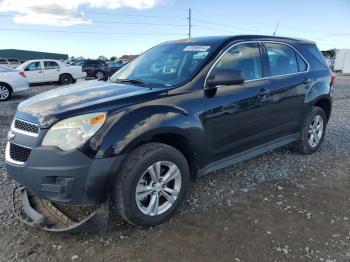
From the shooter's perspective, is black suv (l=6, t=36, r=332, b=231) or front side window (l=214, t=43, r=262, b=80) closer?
black suv (l=6, t=36, r=332, b=231)

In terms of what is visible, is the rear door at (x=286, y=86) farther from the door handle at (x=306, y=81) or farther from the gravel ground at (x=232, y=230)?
the gravel ground at (x=232, y=230)

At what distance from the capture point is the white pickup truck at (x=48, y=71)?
17.3 meters

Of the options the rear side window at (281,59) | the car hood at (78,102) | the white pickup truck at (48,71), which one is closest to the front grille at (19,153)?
the car hood at (78,102)

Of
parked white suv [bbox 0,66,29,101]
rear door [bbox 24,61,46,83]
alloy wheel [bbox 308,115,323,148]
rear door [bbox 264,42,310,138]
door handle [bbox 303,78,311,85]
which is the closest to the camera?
rear door [bbox 264,42,310,138]

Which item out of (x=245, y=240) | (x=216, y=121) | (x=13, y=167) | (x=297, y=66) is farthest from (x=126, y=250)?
(x=297, y=66)

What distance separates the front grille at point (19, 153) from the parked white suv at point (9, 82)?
10.1m

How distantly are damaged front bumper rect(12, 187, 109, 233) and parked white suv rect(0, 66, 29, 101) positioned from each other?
9.73m

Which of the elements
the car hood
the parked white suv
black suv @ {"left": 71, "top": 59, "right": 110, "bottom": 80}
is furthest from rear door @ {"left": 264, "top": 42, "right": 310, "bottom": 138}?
black suv @ {"left": 71, "top": 59, "right": 110, "bottom": 80}

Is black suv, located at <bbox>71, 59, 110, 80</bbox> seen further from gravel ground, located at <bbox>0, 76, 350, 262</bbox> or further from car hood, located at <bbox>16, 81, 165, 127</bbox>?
car hood, located at <bbox>16, 81, 165, 127</bbox>

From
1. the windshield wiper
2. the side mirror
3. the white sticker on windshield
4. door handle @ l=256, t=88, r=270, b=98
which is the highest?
the white sticker on windshield

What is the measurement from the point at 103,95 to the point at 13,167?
1.02 metres

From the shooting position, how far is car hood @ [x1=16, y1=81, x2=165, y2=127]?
2.83 meters

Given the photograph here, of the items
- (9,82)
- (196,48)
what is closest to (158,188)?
(196,48)

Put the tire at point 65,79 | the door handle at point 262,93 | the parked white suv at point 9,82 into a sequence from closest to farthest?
the door handle at point 262,93 < the parked white suv at point 9,82 < the tire at point 65,79
